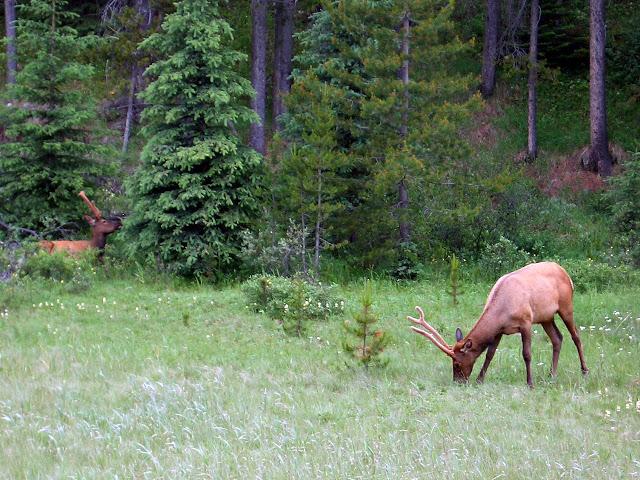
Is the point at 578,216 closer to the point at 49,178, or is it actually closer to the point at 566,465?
the point at 49,178

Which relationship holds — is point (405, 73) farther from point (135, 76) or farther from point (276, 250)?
point (135, 76)

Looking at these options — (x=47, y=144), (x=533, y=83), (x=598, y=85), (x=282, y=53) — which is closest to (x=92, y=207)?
(x=47, y=144)

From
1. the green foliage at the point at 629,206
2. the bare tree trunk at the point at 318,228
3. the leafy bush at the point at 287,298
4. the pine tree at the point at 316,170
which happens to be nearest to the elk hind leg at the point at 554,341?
the leafy bush at the point at 287,298

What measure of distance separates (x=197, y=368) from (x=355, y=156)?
28.5ft

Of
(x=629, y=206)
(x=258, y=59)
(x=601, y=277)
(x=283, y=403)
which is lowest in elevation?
(x=283, y=403)

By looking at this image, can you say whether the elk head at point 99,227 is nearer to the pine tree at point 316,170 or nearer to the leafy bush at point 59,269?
the leafy bush at point 59,269

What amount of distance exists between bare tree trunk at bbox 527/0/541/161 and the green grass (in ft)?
41.8

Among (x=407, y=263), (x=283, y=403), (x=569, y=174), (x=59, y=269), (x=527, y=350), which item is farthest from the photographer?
(x=569, y=174)

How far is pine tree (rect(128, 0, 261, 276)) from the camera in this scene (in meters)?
17.4

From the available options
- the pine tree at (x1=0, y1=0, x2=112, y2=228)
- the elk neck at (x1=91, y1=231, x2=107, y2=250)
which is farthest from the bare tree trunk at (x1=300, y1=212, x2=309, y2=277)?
the pine tree at (x1=0, y1=0, x2=112, y2=228)

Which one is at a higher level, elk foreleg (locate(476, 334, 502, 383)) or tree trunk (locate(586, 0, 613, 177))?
tree trunk (locate(586, 0, 613, 177))

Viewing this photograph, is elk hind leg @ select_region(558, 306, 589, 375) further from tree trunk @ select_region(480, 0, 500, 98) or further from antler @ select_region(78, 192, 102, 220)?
tree trunk @ select_region(480, 0, 500, 98)

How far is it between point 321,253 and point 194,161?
358 centimetres

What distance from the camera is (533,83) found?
25531 millimetres
